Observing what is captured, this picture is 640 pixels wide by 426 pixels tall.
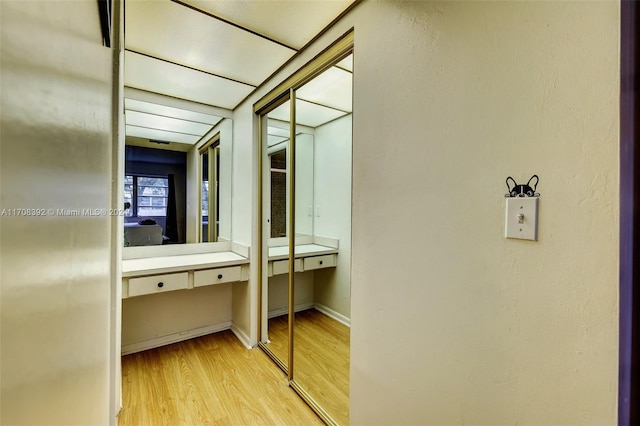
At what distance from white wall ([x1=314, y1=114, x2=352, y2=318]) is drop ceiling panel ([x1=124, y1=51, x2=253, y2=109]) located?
3.43 ft

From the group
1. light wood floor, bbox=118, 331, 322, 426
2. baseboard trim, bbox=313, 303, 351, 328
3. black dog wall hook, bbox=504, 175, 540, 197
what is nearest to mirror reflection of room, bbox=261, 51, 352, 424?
baseboard trim, bbox=313, 303, 351, 328

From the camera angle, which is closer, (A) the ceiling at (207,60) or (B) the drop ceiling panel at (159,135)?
(A) the ceiling at (207,60)

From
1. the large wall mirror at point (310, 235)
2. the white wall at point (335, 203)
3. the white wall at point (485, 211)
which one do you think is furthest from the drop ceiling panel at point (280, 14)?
the white wall at point (335, 203)

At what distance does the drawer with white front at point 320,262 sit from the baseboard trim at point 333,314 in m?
0.51

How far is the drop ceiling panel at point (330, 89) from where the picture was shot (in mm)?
1965

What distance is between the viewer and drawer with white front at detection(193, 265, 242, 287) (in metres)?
2.25

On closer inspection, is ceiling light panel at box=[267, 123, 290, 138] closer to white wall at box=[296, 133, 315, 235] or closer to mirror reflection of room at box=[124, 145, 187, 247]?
white wall at box=[296, 133, 315, 235]

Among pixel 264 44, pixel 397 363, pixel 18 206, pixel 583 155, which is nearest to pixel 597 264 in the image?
pixel 583 155

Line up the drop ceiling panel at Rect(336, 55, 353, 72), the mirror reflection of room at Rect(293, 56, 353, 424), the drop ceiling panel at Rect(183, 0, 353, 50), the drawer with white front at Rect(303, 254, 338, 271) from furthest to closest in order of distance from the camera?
the drawer with white front at Rect(303, 254, 338, 271), the mirror reflection of room at Rect(293, 56, 353, 424), the drop ceiling panel at Rect(336, 55, 353, 72), the drop ceiling panel at Rect(183, 0, 353, 50)

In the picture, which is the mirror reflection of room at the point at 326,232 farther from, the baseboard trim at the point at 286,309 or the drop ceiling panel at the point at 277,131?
the drop ceiling panel at the point at 277,131

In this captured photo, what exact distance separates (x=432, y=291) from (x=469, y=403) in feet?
1.17

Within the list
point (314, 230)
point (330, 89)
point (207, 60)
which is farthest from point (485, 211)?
point (314, 230)

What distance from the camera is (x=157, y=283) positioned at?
209cm

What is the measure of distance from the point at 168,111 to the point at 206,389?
2255mm
